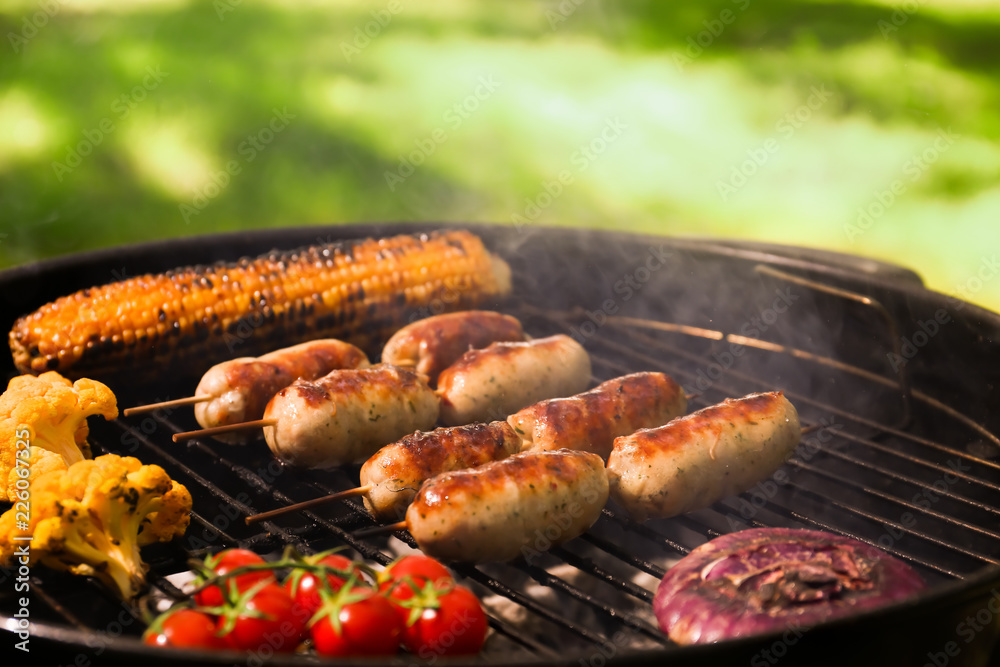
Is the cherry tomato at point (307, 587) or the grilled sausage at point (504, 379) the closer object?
the cherry tomato at point (307, 587)

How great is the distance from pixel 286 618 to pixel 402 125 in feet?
24.9

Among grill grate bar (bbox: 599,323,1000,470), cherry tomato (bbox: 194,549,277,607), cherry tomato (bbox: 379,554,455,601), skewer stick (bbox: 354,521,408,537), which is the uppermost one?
cherry tomato (bbox: 379,554,455,601)

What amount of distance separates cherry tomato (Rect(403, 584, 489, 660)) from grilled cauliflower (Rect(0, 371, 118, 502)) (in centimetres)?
148

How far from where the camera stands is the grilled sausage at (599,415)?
3.35 m

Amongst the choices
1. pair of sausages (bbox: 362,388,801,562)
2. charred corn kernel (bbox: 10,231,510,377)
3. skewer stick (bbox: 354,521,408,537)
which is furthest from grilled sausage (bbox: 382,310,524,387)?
skewer stick (bbox: 354,521,408,537)

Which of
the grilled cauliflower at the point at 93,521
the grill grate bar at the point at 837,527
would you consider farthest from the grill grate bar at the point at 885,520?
the grilled cauliflower at the point at 93,521

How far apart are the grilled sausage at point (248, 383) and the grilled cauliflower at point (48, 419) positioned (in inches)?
14.4

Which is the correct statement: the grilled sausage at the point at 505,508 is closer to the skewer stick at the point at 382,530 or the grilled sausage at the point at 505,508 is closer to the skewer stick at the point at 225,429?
the skewer stick at the point at 382,530

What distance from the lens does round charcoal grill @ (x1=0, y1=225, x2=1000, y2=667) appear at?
236 cm

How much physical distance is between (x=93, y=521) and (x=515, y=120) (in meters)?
7.71

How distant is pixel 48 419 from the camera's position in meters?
3.15

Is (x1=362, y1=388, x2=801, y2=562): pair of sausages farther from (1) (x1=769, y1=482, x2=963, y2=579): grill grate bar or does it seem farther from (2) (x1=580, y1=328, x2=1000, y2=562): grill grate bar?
(2) (x1=580, y1=328, x2=1000, y2=562): grill grate bar

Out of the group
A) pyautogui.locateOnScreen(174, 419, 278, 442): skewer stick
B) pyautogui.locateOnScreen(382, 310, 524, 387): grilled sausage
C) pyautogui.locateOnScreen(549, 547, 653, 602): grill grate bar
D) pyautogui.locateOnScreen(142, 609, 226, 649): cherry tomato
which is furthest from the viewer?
pyautogui.locateOnScreen(382, 310, 524, 387): grilled sausage

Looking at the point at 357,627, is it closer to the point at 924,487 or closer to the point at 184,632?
the point at 184,632
